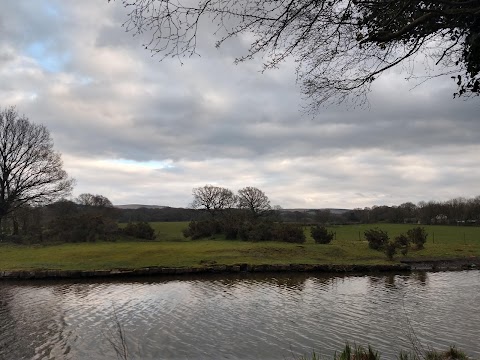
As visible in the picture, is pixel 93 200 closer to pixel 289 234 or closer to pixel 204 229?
pixel 204 229

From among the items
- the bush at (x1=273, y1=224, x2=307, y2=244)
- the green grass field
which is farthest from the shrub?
the bush at (x1=273, y1=224, x2=307, y2=244)

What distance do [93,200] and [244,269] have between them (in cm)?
4927

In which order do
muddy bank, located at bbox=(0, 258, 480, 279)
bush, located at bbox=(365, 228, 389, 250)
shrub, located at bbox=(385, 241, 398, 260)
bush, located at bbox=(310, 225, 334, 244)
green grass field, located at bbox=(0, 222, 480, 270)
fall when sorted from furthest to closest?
bush, located at bbox=(310, 225, 334, 244), bush, located at bbox=(365, 228, 389, 250), shrub, located at bbox=(385, 241, 398, 260), green grass field, located at bbox=(0, 222, 480, 270), muddy bank, located at bbox=(0, 258, 480, 279)

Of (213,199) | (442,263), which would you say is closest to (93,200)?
(213,199)

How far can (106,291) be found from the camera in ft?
68.4

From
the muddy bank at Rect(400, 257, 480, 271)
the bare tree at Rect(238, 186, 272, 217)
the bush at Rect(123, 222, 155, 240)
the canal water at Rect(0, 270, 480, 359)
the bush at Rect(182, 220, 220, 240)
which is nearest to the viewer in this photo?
the canal water at Rect(0, 270, 480, 359)

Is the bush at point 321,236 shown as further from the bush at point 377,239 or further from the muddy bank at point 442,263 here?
the muddy bank at point 442,263

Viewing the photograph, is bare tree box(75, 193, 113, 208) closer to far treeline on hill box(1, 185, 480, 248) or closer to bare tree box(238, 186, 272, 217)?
far treeline on hill box(1, 185, 480, 248)

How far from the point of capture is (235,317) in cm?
1473

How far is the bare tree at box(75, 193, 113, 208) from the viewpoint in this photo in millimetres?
69812

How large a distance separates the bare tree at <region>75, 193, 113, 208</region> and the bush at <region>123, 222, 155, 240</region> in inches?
949

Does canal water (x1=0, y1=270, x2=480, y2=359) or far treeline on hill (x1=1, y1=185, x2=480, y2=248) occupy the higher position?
far treeline on hill (x1=1, y1=185, x2=480, y2=248)

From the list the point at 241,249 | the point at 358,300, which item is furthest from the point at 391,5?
the point at 241,249

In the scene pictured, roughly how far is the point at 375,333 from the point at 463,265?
22.8 m
